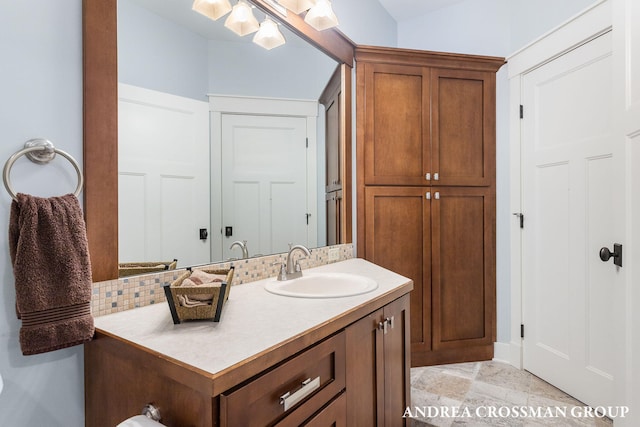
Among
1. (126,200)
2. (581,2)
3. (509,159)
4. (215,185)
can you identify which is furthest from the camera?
(509,159)

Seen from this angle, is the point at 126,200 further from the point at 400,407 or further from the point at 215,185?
the point at 400,407

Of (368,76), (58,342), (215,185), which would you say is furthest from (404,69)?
(58,342)

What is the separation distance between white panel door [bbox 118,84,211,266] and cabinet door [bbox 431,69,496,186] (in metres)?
1.58

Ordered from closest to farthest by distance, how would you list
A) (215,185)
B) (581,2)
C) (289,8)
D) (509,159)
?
1. (215,185)
2. (289,8)
3. (581,2)
4. (509,159)

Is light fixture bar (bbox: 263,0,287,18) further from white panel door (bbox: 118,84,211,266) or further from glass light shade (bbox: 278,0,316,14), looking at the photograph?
white panel door (bbox: 118,84,211,266)

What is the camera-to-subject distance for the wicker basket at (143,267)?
108cm

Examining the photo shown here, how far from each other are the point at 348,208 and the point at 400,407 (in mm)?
1135

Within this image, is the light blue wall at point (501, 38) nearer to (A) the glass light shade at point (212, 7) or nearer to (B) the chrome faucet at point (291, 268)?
(B) the chrome faucet at point (291, 268)

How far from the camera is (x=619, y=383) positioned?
1.46m

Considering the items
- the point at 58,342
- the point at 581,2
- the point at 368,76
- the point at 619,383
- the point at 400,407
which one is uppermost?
the point at 581,2

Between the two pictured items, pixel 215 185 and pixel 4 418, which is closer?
pixel 4 418

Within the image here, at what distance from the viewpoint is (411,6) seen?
274cm

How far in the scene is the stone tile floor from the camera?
67.4 inches

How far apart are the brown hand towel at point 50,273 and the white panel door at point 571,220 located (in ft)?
6.61
